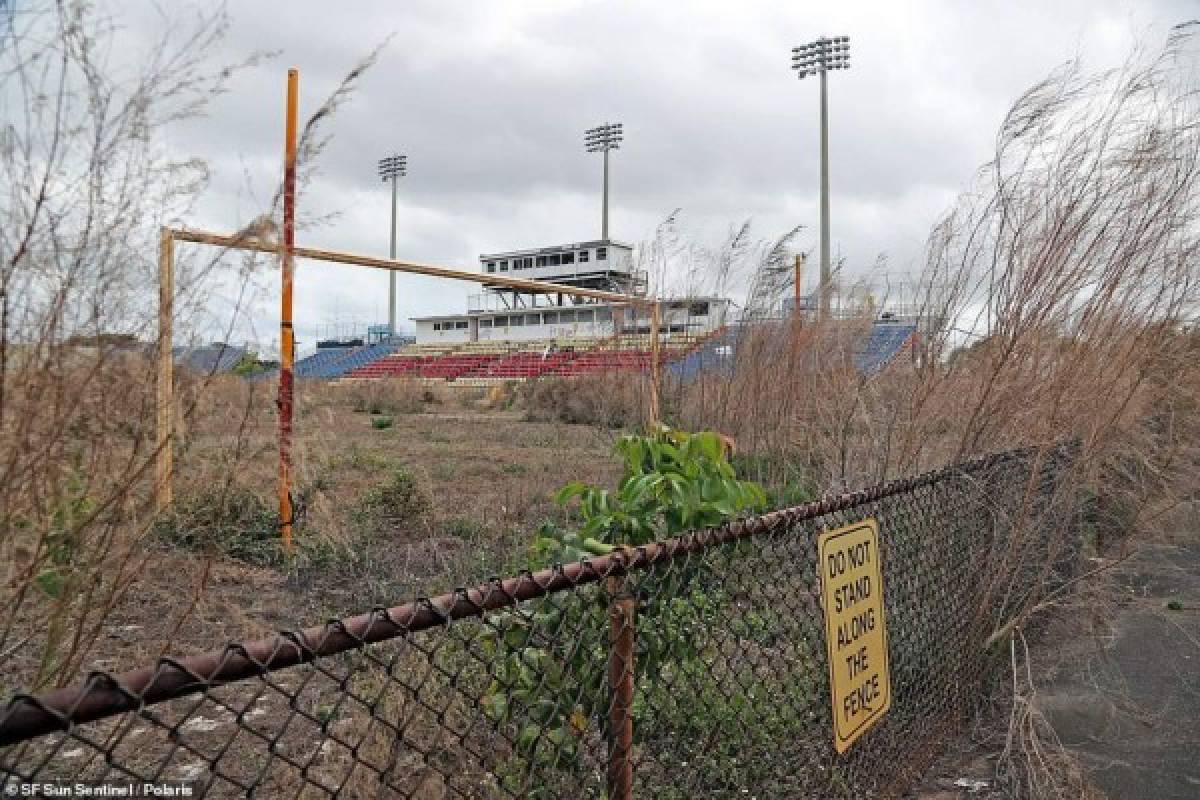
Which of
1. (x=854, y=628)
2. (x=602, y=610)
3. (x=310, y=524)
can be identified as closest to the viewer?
(x=602, y=610)

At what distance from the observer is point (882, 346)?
595cm

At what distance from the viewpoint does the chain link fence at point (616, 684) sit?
141 centimetres

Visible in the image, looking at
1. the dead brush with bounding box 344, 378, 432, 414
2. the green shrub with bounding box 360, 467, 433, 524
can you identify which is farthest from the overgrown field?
the dead brush with bounding box 344, 378, 432, 414

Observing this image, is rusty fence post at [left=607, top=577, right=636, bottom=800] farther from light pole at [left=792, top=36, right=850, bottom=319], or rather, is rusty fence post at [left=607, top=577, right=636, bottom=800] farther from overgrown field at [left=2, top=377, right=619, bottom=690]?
light pole at [left=792, top=36, right=850, bottom=319]

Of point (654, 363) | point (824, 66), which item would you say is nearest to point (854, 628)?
point (654, 363)

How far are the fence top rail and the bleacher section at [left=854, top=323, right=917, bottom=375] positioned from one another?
133 inches

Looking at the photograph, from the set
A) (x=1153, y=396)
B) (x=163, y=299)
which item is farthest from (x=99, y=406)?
(x=1153, y=396)

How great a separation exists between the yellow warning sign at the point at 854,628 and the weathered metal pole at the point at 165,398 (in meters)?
1.68

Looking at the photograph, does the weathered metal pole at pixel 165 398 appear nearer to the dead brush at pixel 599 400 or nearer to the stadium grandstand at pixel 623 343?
the stadium grandstand at pixel 623 343

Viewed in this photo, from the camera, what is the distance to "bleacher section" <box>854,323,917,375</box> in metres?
5.18

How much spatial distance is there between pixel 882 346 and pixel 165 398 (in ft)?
Result: 15.8

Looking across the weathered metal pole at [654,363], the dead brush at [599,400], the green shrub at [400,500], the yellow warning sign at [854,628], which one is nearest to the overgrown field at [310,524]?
the green shrub at [400,500]

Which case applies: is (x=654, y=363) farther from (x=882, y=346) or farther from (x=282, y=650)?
(x=282, y=650)

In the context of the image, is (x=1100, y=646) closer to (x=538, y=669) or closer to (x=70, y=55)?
(x=538, y=669)
